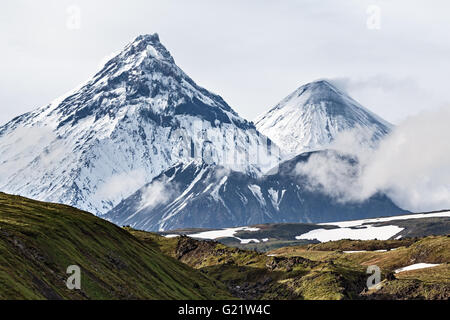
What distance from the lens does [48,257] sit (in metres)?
163

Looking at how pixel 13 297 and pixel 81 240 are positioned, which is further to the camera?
pixel 81 240

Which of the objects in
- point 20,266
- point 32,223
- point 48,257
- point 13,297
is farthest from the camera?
point 32,223
